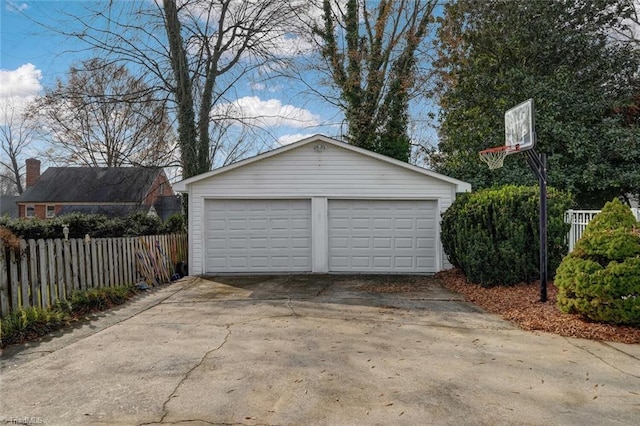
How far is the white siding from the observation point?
34.6 feet

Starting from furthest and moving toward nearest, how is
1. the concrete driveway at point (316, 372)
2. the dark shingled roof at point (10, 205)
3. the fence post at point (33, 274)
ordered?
1. the dark shingled roof at point (10, 205)
2. the fence post at point (33, 274)
3. the concrete driveway at point (316, 372)

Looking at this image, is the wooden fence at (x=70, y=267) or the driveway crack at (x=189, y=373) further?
the wooden fence at (x=70, y=267)

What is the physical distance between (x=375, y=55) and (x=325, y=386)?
15918 millimetres

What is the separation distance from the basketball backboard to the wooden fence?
777 cm

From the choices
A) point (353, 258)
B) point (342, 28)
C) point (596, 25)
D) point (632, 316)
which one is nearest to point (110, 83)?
point (342, 28)

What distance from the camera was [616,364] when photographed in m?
4.09

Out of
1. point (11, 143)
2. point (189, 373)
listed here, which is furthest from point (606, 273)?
point (11, 143)

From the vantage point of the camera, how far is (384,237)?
10.7 metres

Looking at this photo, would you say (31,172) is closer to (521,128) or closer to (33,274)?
(33,274)

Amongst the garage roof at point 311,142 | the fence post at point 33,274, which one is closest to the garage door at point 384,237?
the garage roof at point 311,142

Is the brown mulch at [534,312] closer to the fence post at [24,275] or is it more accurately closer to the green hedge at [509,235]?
the green hedge at [509,235]

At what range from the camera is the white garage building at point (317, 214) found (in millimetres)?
10562

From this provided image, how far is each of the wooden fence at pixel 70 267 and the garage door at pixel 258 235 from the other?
4.50 ft

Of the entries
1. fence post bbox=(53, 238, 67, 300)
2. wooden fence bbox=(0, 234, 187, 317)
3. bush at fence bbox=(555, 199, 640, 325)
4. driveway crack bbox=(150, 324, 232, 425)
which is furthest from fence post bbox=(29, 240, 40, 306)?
bush at fence bbox=(555, 199, 640, 325)
